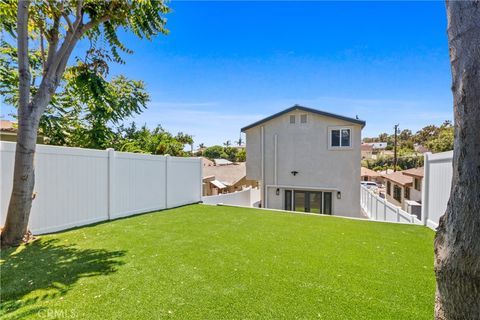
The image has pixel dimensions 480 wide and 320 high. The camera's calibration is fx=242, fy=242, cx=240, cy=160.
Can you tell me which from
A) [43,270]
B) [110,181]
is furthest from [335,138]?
[43,270]

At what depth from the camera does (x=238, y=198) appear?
14898 millimetres

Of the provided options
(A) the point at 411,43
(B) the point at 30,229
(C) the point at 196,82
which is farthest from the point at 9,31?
(A) the point at 411,43

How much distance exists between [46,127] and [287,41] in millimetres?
12304

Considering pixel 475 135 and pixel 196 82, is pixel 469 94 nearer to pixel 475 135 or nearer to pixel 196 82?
→ pixel 475 135

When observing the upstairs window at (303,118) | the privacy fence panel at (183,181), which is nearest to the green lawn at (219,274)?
the privacy fence panel at (183,181)

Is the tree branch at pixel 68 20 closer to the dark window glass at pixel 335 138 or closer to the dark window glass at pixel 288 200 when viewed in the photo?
the dark window glass at pixel 335 138

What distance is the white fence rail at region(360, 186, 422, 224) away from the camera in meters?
8.30

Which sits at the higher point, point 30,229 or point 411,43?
point 411,43

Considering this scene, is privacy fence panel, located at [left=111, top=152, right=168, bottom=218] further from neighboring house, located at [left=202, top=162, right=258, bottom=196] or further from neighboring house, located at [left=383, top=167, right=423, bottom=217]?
neighboring house, located at [left=383, top=167, right=423, bottom=217]

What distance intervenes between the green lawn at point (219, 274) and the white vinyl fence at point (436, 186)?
766 mm

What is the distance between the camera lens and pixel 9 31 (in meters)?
6.65

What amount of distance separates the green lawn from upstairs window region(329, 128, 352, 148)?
7.52 meters

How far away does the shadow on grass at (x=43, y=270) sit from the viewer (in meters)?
3.12

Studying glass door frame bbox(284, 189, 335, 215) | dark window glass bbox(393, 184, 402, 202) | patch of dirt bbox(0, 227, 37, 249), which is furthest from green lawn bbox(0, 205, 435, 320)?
dark window glass bbox(393, 184, 402, 202)
